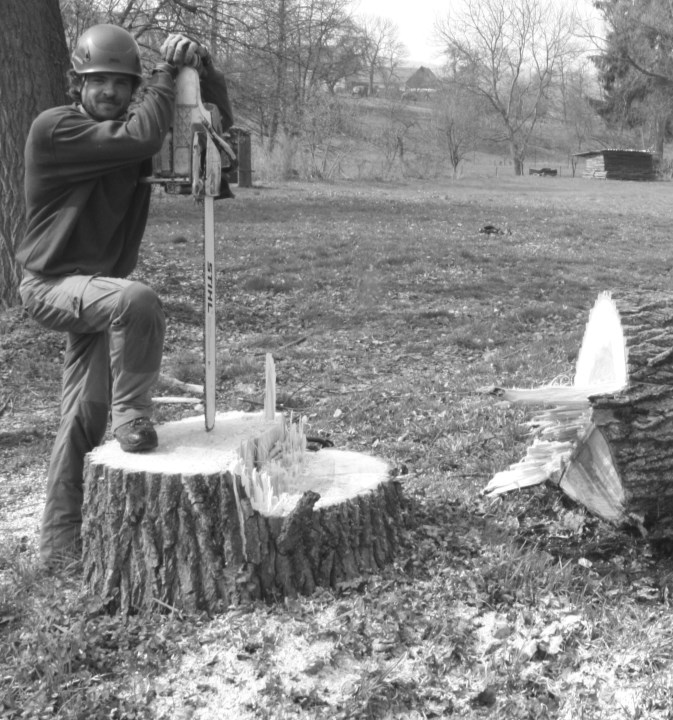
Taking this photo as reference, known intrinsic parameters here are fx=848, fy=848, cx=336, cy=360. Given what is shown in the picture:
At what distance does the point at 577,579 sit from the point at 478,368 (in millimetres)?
3788

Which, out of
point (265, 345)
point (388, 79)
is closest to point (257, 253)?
point (265, 345)

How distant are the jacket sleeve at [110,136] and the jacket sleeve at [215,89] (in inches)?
10.0

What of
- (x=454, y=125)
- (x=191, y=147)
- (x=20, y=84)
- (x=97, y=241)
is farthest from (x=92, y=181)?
(x=454, y=125)

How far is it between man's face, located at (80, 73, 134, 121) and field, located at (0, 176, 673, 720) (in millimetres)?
1994

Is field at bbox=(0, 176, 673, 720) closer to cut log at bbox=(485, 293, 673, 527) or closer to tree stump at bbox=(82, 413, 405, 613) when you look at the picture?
tree stump at bbox=(82, 413, 405, 613)

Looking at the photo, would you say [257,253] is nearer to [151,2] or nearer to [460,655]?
[151,2]

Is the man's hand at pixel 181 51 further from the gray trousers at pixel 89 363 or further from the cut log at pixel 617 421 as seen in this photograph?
the cut log at pixel 617 421

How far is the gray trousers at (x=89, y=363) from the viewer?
341 centimetres

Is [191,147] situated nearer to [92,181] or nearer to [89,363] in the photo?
[92,181]

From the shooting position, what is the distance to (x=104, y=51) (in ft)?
11.4

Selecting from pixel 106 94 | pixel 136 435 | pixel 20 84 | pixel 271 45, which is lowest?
pixel 136 435

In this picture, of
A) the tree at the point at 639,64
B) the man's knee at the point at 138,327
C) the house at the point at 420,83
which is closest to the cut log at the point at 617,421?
the man's knee at the point at 138,327

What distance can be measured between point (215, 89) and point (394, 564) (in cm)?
219

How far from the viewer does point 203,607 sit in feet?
10.8
